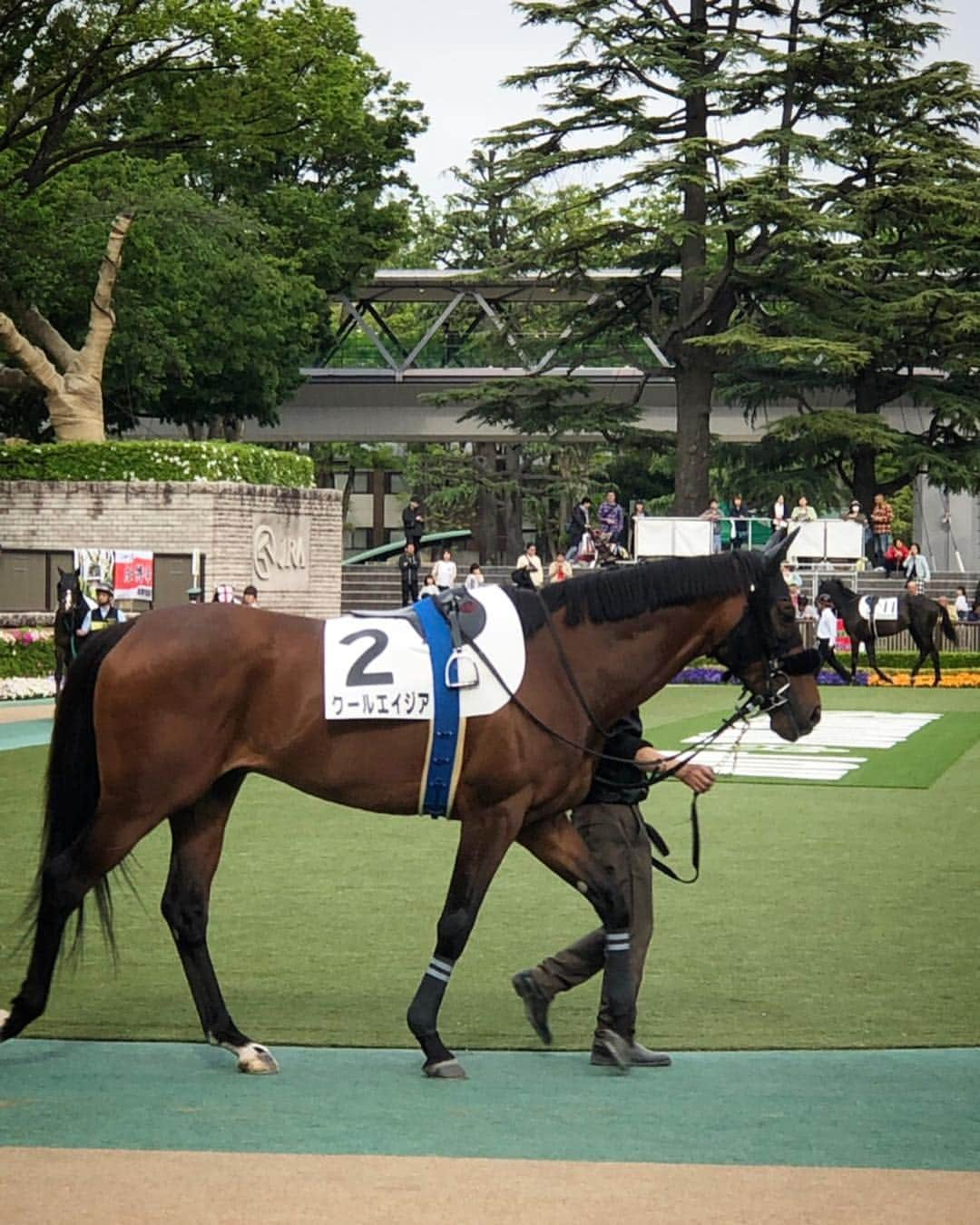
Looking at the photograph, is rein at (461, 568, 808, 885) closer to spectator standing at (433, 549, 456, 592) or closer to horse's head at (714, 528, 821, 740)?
horse's head at (714, 528, 821, 740)

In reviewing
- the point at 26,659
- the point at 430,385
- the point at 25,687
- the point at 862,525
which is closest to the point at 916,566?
the point at 862,525

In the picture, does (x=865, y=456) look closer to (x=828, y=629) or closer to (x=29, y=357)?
(x=828, y=629)

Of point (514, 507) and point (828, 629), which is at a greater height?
point (514, 507)

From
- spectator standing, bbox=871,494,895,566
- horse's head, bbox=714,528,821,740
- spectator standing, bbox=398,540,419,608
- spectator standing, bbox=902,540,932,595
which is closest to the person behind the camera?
horse's head, bbox=714,528,821,740

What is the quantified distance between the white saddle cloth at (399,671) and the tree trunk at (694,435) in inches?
1575

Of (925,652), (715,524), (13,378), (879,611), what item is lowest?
(925,652)

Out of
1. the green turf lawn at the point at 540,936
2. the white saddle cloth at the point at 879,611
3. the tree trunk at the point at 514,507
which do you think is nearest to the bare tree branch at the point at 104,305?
the white saddle cloth at the point at 879,611

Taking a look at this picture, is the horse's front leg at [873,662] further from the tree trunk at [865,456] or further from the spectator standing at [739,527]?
the tree trunk at [865,456]

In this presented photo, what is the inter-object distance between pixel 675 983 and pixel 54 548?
98.2 feet

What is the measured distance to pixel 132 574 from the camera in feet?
112

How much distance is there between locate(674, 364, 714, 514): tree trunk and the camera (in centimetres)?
4697

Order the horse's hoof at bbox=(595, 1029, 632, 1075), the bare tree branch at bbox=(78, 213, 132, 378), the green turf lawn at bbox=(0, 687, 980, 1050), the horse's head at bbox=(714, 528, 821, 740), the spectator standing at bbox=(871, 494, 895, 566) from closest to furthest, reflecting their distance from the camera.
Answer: the horse's hoof at bbox=(595, 1029, 632, 1075) < the horse's head at bbox=(714, 528, 821, 740) < the green turf lawn at bbox=(0, 687, 980, 1050) < the bare tree branch at bbox=(78, 213, 132, 378) < the spectator standing at bbox=(871, 494, 895, 566)

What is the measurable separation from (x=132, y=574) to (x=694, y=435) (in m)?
17.7

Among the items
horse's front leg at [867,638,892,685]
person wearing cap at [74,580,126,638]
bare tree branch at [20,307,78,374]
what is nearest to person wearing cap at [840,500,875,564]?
horse's front leg at [867,638,892,685]
